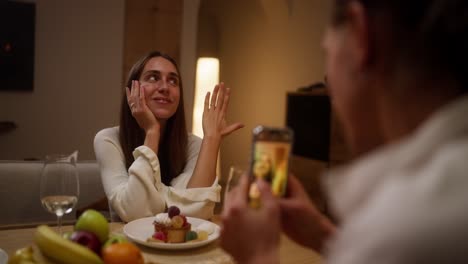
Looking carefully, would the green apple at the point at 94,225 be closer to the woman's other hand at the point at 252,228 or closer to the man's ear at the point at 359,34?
the woman's other hand at the point at 252,228

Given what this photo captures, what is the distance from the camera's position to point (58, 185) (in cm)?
110

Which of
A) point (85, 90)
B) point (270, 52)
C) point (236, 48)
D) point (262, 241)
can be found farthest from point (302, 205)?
point (236, 48)

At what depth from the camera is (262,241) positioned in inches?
26.2

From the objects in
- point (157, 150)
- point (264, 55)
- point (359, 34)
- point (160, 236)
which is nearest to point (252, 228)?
point (359, 34)

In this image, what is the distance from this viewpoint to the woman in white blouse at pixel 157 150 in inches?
57.7

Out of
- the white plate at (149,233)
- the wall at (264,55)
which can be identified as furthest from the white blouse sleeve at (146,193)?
the wall at (264,55)

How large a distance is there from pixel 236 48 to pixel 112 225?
4365 mm

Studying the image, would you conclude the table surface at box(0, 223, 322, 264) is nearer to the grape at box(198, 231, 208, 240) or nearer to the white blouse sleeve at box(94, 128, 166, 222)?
the grape at box(198, 231, 208, 240)

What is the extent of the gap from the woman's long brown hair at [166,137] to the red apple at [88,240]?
86 centimetres

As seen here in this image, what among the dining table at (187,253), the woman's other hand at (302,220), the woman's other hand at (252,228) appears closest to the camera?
the woman's other hand at (252,228)

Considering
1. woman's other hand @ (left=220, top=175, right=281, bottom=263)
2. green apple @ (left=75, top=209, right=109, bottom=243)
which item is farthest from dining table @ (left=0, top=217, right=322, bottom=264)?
woman's other hand @ (left=220, top=175, right=281, bottom=263)

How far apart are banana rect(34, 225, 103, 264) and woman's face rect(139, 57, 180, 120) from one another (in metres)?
0.97

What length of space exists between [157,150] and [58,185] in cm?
65

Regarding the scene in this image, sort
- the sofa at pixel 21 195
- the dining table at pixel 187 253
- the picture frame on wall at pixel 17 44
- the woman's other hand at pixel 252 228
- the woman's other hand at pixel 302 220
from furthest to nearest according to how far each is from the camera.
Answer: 1. the picture frame on wall at pixel 17 44
2. the sofa at pixel 21 195
3. the dining table at pixel 187 253
4. the woman's other hand at pixel 302 220
5. the woman's other hand at pixel 252 228
